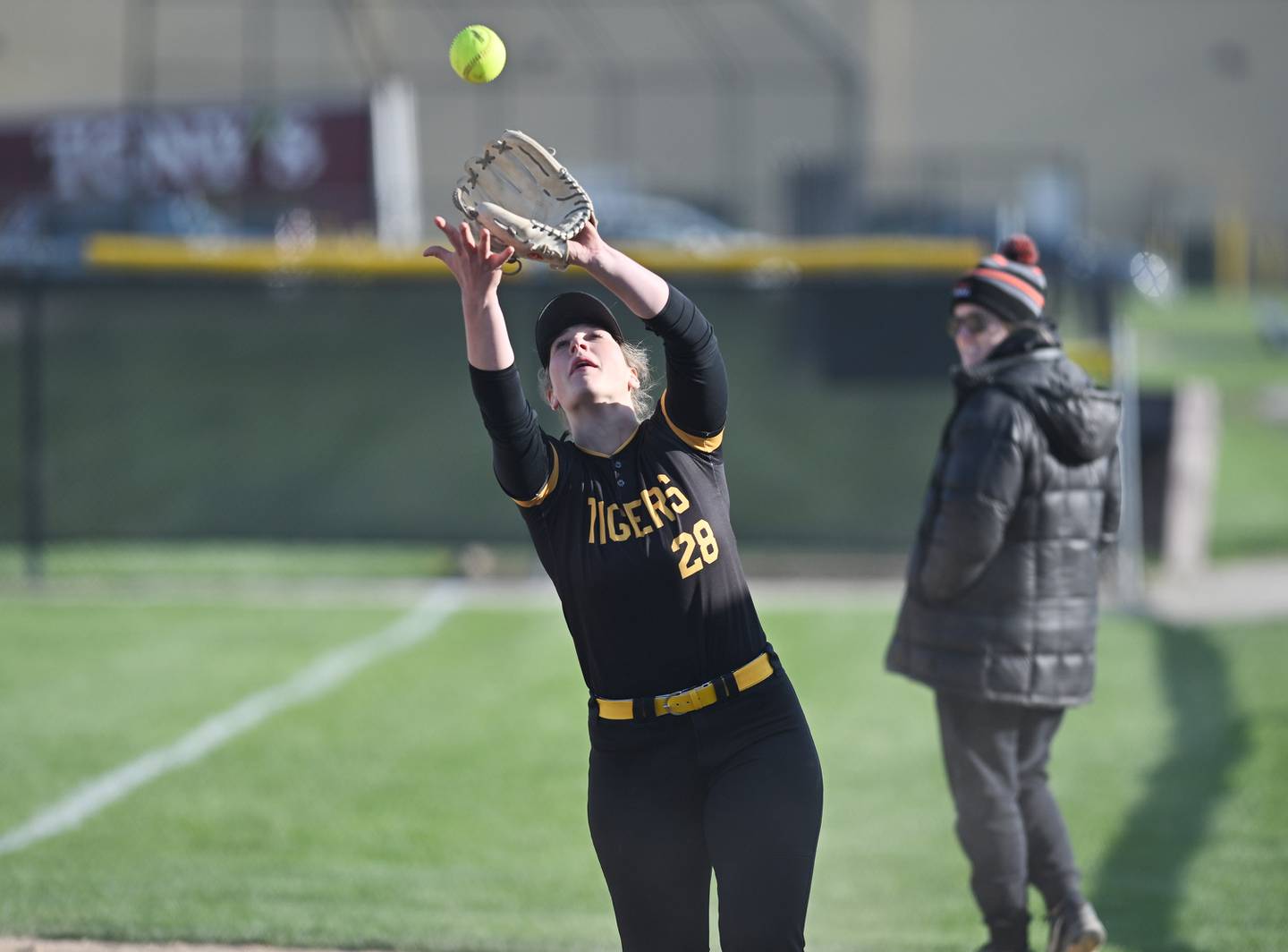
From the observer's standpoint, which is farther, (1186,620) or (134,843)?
(1186,620)

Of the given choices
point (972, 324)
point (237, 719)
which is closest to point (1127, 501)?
point (237, 719)

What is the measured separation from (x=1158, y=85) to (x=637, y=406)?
3474 centimetres

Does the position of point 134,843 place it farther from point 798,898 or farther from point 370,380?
point 370,380

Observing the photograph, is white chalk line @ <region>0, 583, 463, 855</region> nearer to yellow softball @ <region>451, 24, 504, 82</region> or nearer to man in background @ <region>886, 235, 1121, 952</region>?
man in background @ <region>886, 235, 1121, 952</region>

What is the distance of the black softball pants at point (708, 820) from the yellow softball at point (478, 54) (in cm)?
143

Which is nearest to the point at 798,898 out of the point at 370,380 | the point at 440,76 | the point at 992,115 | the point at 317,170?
the point at 370,380

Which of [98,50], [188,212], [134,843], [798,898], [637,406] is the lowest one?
[134,843]

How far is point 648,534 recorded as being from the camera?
3.34m

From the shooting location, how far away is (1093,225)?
36281 millimetres

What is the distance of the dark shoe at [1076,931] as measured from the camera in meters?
4.44

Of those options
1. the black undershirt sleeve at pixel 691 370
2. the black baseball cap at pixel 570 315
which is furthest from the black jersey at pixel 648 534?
the black baseball cap at pixel 570 315

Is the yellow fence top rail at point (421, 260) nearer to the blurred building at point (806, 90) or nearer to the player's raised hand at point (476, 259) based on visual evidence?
the blurred building at point (806, 90)

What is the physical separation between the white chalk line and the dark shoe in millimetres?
3740

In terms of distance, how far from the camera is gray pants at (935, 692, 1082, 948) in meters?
4.43
